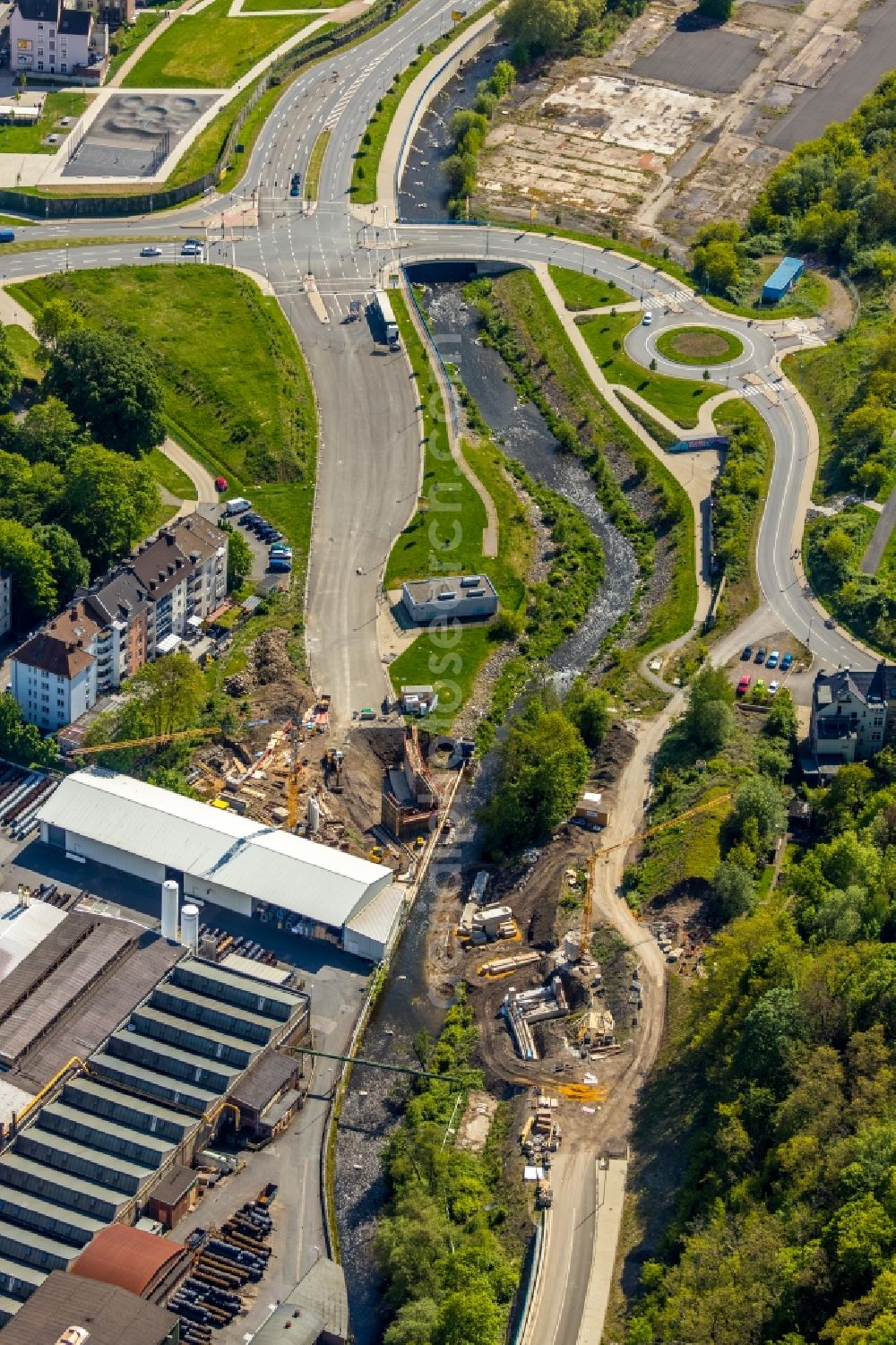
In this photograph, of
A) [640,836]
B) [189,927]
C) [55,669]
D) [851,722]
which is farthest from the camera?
[851,722]

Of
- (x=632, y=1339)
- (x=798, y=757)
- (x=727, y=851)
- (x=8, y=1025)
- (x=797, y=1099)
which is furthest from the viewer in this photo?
(x=798, y=757)

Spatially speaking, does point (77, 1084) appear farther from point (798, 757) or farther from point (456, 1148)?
point (798, 757)

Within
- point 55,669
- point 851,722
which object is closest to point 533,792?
point 851,722

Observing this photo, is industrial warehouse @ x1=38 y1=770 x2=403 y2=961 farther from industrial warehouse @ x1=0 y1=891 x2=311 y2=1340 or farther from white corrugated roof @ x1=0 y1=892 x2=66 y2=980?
white corrugated roof @ x1=0 y1=892 x2=66 y2=980

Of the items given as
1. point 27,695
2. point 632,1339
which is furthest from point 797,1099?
point 27,695

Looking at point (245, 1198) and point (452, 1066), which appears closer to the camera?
point (245, 1198)

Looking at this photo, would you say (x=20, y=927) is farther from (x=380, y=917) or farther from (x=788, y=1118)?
(x=788, y=1118)
